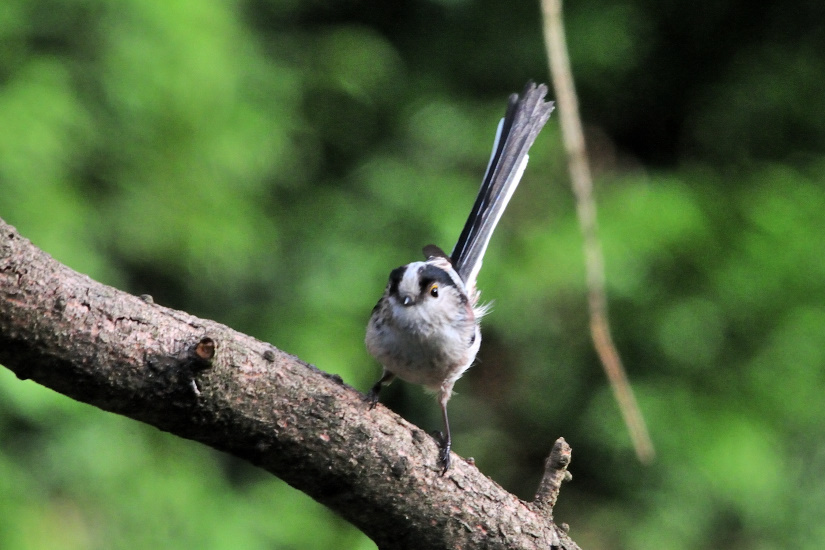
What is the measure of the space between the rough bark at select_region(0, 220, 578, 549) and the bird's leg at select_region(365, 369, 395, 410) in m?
0.03

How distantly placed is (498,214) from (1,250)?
178 cm

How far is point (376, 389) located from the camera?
244 centimetres

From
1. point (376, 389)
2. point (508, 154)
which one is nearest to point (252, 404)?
point (376, 389)

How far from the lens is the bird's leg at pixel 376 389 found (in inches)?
76.5

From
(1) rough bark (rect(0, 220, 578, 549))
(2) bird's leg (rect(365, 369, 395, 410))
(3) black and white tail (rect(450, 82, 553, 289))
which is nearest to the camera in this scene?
(1) rough bark (rect(0, 220, 578, 549))

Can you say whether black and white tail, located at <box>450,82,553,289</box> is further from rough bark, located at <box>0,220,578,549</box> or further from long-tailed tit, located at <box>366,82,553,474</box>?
→ rough bark, located at <box>0,220,578,549</box>

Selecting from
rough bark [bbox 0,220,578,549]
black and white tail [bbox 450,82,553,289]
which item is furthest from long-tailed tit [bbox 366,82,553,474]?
rough bark [bbox 0,220,578,549]

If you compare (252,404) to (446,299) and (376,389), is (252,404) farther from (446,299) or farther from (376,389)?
(446,299)

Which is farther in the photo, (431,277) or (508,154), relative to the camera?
(508,154)

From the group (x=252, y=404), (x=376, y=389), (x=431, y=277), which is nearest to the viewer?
(x=252, y=404)

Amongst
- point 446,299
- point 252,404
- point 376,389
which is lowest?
point 252,404

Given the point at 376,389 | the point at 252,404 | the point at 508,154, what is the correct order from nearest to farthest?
the point at 252,404 < the point at 376,389 < the point at 508,154

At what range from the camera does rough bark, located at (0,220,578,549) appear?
158 centimetres

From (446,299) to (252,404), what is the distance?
46.6 inches
